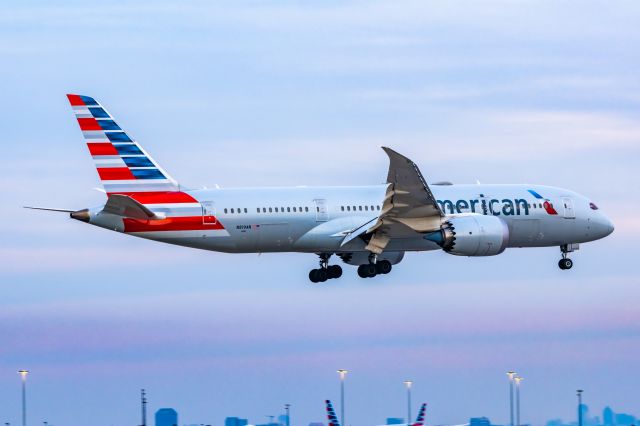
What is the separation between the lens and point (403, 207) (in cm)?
6500

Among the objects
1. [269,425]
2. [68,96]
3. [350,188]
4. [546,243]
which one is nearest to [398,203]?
[350,188]

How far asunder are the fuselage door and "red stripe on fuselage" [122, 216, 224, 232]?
180 inches

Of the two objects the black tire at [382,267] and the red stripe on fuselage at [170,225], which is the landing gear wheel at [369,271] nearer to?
the black tire at [382,267]

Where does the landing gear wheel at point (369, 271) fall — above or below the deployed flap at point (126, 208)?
below

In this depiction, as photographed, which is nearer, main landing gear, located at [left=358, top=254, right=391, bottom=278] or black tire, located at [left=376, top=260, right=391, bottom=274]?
main landing gear, located at [left=358, top=254, right=391, bottom=278]

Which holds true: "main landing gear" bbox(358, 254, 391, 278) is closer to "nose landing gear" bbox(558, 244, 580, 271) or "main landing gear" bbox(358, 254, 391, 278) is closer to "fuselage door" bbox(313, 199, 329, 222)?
"fuselage door" bbox(313, 199, 329, 222)

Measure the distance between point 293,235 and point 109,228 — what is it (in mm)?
8287

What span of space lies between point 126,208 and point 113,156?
10.9 ft

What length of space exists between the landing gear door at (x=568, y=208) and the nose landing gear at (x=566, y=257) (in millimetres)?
2184

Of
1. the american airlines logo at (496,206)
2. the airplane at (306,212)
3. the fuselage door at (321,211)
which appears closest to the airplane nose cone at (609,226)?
the american airlines logo at (496,206)

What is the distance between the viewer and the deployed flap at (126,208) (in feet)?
201

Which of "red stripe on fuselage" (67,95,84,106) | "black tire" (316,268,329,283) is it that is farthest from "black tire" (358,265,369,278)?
"red stripe on fuselage" (67,95,84,106)

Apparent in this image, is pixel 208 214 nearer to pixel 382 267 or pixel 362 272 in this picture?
pixel 362 272

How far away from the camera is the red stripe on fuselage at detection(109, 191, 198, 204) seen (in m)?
64.3
